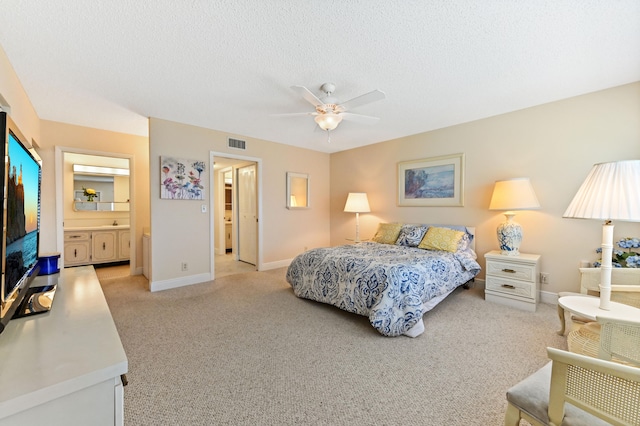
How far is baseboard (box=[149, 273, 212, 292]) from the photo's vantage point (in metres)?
3.59

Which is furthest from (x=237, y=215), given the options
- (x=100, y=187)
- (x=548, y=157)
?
(x=548, y=157)

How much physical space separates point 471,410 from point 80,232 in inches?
248

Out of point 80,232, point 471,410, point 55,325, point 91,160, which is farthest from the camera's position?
point 91,160

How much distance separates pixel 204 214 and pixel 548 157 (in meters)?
4.72

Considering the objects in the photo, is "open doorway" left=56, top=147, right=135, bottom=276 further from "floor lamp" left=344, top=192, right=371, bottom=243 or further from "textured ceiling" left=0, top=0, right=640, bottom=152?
"floor lamp" left=344, top=192, right=371, bottom=243

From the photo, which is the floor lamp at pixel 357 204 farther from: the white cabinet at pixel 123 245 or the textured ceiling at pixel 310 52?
the white cabinet at pixel 123 245

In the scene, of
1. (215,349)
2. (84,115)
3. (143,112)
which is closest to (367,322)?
(215,349)

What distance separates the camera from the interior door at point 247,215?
5.23 meters

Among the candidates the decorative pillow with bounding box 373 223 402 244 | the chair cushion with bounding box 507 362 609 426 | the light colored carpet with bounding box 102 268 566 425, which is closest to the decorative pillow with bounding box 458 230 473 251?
the light colored carpet with bounding box 102 268 566 425

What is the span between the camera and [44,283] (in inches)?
61.9

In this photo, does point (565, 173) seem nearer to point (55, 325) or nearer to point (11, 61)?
point (55, 325)

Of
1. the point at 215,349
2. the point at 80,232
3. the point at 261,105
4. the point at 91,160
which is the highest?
the point at 261,105

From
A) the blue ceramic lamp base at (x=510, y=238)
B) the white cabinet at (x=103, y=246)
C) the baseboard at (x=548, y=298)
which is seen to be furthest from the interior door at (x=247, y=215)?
the baseboard at (x=548, y=298)

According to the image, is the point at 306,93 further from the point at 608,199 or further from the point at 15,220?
the point at 608,199
